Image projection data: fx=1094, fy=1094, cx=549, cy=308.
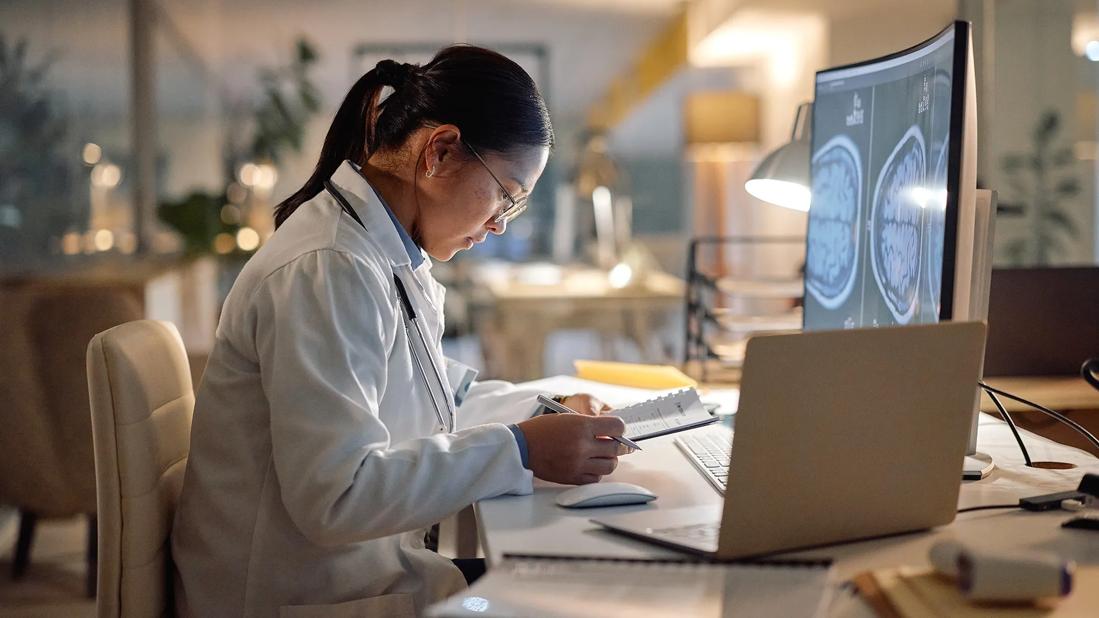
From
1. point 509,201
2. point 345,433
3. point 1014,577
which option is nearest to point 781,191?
point 509,201

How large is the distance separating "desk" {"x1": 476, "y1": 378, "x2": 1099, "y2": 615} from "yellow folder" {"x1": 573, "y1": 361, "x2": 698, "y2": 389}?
46 cm

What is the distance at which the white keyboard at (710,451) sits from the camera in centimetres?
122

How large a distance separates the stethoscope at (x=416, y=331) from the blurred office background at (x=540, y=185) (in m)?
1.32

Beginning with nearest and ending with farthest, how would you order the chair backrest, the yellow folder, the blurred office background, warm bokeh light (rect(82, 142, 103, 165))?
the yellow folder
the chair backrest
the blurred office background
warm bokeh light (rect(82, 142, 103, 165))

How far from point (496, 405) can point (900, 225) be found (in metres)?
0.60

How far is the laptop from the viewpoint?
88 centimetres

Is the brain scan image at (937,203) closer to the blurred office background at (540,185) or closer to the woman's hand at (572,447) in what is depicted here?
the woman's hand at (572,447)

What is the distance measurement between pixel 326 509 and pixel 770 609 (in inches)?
17.3

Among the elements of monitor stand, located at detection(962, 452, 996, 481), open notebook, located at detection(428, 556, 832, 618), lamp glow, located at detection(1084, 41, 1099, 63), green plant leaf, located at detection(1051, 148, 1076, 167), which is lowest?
monitor stand, located at detection(962, 452, 996, 481)

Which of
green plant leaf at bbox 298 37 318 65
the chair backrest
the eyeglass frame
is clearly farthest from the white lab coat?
green plant leaf at bbox 298 37 318 65

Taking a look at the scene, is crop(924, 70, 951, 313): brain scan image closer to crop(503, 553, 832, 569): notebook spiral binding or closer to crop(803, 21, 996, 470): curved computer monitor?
crop(803, 21, 996, 470): curved computer monitor

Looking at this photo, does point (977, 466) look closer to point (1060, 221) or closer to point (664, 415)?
point (664, 415)

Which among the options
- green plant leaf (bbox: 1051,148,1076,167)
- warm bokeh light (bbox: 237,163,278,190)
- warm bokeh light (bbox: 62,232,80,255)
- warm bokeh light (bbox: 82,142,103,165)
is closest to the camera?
warm bokeh light (bbox: 62,232,80,255)

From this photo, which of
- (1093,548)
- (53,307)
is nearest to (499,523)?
(1093,548)
